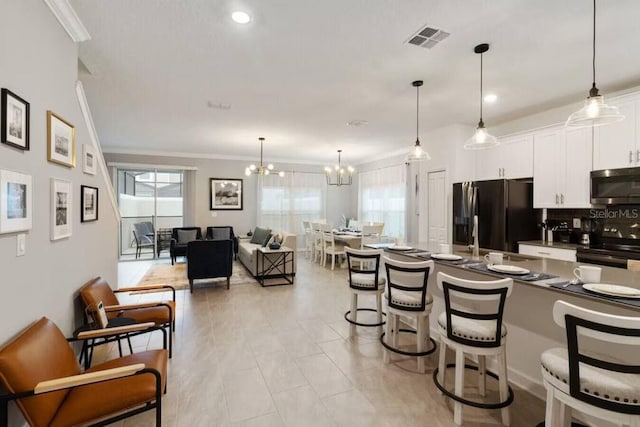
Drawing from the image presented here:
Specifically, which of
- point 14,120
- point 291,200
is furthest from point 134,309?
point 291,200

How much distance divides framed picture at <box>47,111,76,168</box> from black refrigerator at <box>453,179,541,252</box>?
485cm

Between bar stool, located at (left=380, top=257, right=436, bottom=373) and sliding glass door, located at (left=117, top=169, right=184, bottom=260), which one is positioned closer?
bar stool, located at (left=380, top=257, right=436, bottom=373)

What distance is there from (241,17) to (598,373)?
10.1ft

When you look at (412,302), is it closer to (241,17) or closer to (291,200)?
(241,17)

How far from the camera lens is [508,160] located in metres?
4.69

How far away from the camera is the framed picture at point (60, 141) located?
204cm

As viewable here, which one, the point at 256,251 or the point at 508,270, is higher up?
the point at 508,270

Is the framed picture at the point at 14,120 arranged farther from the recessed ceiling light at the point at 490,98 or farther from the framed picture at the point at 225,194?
the framed picture at the point at 225,194

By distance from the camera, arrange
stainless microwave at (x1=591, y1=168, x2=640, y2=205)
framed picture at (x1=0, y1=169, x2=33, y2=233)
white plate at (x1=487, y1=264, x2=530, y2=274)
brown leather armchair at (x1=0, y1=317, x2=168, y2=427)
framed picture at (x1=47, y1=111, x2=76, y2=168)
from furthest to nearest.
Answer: stainless microwave at (x1=591, y1=168, x2=640, y2=205)
white plate at (x1=487, y1=264, x2=530, y2=274)
framed picture at (x1=47, y1=111, x2=76, y2=168)
framed picture at (x1=0, y1=169, x2=33, y2=233)
brown leather armchair at (x1=0, y1=317, x2=168, y2=427)

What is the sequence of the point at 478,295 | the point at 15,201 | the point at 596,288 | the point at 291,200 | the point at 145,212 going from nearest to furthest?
the point at 15,201 → the point at 596,288 → the point at 478,295 → the point at 145,212 → the point at 291,200

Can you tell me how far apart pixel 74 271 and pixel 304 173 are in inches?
280

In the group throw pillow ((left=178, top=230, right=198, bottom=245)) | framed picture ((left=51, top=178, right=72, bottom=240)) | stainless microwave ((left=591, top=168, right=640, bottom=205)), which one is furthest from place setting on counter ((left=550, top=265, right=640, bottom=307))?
throw pillow ((left=178, top=230, right=198, bottom=245))

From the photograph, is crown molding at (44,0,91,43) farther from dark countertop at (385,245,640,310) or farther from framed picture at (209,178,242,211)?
framed picture at (209,178,242,211)

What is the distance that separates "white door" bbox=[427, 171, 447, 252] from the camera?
17.7 ft
